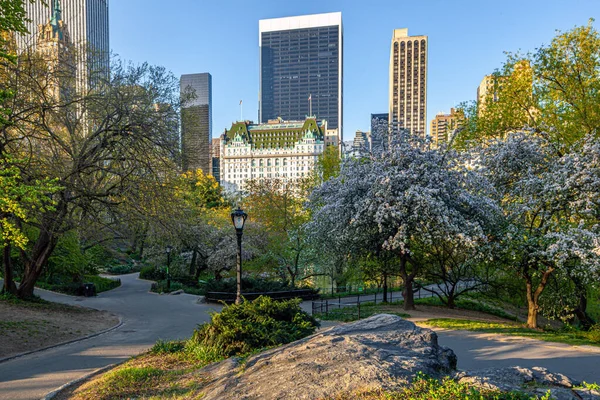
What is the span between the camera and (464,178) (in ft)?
57.1

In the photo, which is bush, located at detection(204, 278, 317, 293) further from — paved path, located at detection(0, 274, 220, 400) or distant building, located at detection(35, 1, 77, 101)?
distant building, located at detection(35, 1, 77, 101)

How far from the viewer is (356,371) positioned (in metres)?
5.45

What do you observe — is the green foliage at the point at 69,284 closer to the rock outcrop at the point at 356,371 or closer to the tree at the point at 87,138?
the tree at the point at 87,138

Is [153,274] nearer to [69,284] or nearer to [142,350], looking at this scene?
[69,284]

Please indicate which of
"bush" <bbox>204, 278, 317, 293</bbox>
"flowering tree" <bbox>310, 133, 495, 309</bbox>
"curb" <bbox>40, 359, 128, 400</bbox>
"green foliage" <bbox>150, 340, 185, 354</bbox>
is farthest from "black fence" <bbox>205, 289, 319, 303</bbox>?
"curb" <bbox>40, 359, 128, 400</bbox>

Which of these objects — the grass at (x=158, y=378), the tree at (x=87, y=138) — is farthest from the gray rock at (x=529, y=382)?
the tree at (x=87, y=138)

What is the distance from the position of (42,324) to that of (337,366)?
43.1ft

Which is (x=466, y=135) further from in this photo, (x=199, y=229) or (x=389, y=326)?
(x=389, y=326)

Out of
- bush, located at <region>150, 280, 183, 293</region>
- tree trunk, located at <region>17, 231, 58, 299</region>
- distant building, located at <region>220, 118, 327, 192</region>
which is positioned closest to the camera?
tree trunk, located at <region>17, 231, 58, 299</region>

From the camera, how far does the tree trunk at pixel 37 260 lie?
18.2 metres

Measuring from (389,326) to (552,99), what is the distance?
833 inches

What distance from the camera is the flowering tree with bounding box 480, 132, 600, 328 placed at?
1422 cm

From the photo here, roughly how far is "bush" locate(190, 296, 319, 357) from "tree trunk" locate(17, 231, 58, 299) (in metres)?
11.1

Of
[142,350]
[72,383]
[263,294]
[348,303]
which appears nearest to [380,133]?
[348,303]
